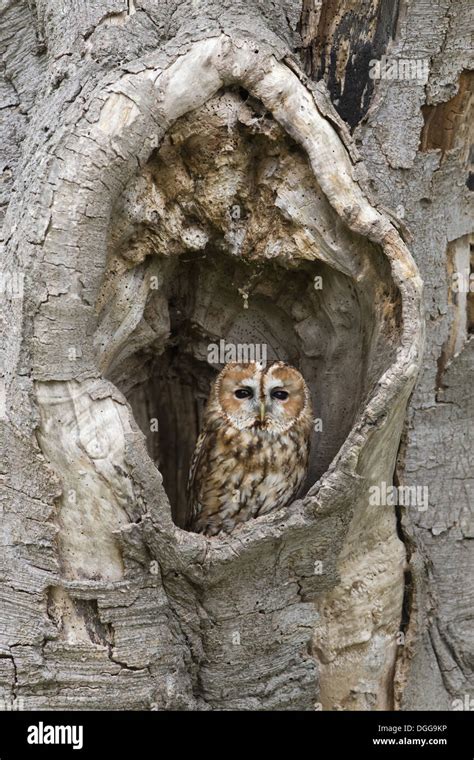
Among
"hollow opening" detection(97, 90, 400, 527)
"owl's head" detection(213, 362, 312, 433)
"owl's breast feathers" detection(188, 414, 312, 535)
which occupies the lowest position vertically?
"owl's breast feathers" detection(188, 414, 312, 535)

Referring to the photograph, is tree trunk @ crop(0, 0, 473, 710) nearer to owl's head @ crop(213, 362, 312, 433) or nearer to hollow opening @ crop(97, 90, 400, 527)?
hollow opening @ crop(97, 90, 400, 527)

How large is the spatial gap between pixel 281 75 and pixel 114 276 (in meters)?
0.99

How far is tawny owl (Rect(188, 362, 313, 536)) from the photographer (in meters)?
3.82

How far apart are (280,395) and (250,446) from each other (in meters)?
0.30

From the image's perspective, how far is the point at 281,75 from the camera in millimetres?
3033

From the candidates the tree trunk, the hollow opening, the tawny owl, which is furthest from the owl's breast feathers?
the tree trunk

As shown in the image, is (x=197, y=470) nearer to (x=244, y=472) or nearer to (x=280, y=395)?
(x=244, y=472)

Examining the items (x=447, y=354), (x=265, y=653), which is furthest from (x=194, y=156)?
(x=265, y=653)

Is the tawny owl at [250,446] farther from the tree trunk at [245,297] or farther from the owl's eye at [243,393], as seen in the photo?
the tree trunk at [245,297]

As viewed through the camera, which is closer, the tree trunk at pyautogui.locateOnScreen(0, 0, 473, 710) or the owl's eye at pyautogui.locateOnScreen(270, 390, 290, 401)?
the tree trunk at pyautogui.locateOnScreen(0, 0, 473, 710)

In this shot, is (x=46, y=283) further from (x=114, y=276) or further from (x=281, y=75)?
(x=281, y=75)

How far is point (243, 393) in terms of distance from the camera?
391 centimetres

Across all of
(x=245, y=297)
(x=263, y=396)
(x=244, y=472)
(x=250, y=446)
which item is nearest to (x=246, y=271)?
(x=245, y=297)

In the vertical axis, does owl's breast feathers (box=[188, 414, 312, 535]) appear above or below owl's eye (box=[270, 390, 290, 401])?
below
